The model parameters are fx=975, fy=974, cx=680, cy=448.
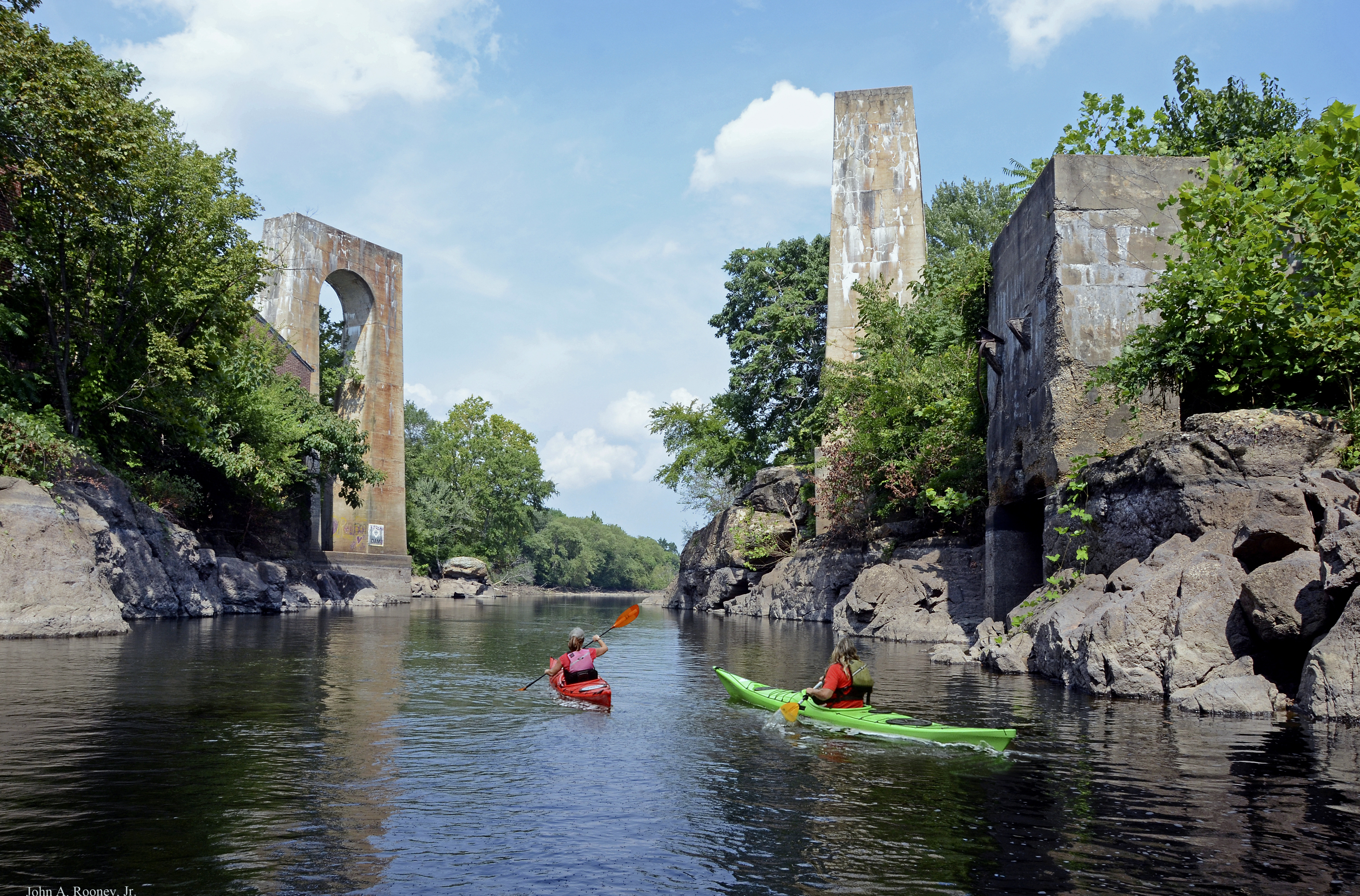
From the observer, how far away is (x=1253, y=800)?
683cm

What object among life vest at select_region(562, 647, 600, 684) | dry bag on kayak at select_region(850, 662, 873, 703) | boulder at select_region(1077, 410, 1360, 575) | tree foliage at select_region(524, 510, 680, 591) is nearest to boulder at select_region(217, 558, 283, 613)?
life vest at select_region(562, 647, 600, 684)

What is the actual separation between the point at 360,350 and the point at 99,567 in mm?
25049

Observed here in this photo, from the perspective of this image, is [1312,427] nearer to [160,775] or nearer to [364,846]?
[364,846]

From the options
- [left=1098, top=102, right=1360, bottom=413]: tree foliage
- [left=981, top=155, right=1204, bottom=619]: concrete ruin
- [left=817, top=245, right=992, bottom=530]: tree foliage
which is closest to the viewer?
[left=1098, top=102, right=1360, bottom=413]: tree foliage

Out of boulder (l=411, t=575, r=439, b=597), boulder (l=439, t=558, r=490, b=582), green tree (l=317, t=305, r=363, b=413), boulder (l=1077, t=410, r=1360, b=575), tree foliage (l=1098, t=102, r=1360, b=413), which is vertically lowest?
boulder (l=411, t=575, r=439, b=597)

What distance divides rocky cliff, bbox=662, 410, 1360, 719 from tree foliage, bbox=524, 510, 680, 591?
6949 centimetres

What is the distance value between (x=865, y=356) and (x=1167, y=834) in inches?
1020

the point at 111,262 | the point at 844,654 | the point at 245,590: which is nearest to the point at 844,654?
the point at 844,654

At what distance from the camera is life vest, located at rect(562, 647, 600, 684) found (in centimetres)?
1186

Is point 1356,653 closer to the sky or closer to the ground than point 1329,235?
closer to the ground

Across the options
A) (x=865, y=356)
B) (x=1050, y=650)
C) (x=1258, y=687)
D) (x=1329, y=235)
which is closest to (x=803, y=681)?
(x=1050, y=650)

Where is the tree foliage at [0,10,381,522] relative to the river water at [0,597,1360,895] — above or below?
above

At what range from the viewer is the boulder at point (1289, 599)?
32.6 feet

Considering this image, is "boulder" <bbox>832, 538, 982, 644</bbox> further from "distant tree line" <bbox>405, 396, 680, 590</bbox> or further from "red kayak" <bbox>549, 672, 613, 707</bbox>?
"distant tree line" <bbox>405, 396, 680, 590</bbox>
